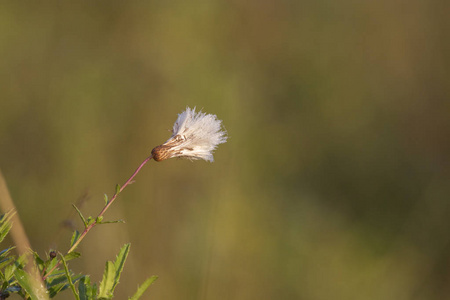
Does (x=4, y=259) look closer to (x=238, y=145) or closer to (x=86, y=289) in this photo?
(x=86, y=289)

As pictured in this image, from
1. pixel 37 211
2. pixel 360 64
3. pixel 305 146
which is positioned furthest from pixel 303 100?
pixel 37 211

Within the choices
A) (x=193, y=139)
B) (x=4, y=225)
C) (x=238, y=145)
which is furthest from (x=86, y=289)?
(x=238, y=145)

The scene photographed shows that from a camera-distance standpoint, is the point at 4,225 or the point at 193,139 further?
the point at 193,139

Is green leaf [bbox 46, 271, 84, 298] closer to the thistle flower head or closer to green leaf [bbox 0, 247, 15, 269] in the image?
green leaf [bbox 0, 247, 15, 269]

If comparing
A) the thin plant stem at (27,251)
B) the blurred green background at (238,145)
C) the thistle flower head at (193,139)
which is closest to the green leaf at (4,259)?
the thin plant stem at (27,251)

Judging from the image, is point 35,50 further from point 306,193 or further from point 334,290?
point 334,290
